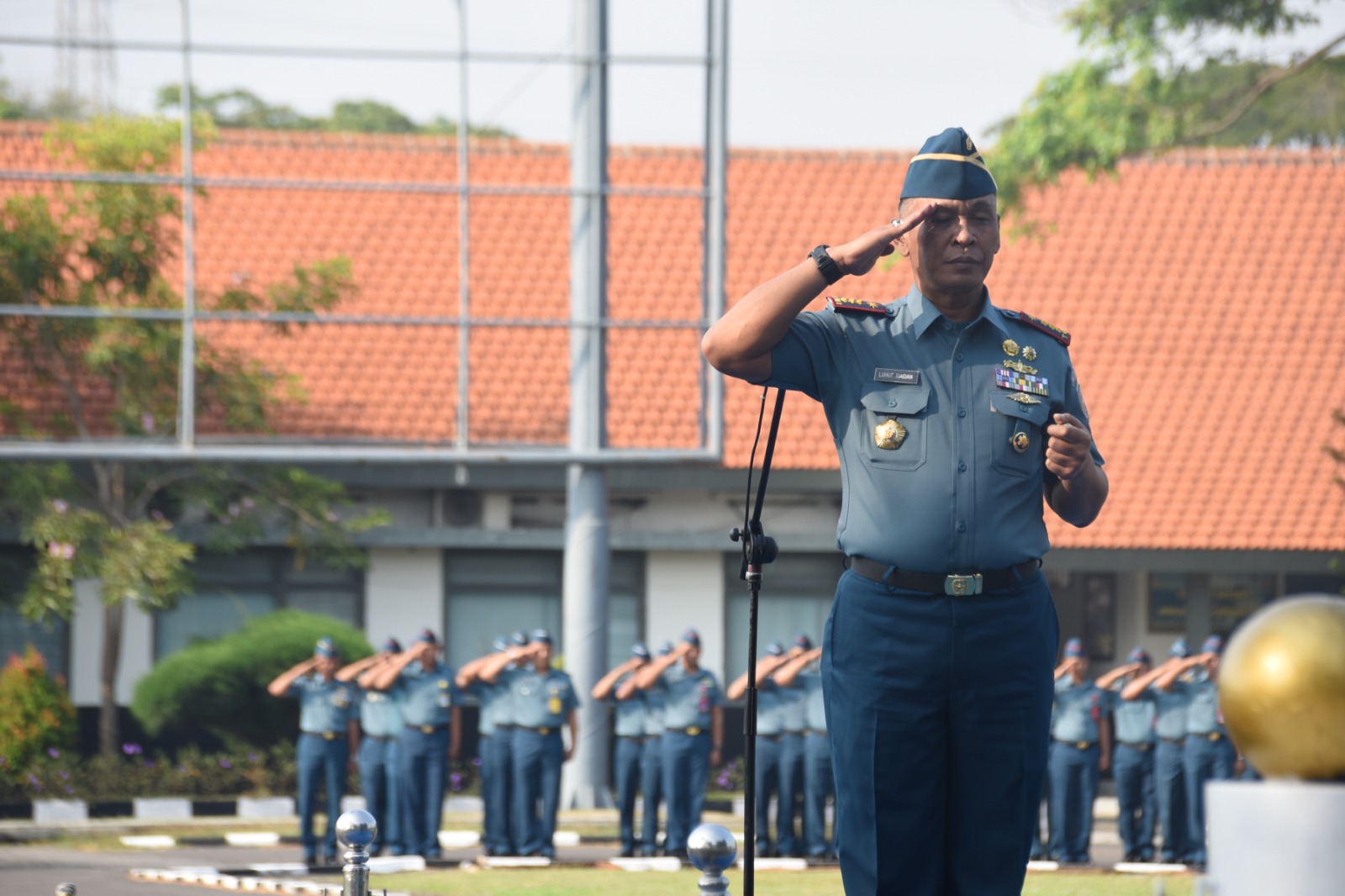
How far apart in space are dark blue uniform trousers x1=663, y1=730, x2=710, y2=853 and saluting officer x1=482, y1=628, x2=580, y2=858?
0.90 metres

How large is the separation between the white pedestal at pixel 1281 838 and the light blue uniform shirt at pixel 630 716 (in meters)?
13.9

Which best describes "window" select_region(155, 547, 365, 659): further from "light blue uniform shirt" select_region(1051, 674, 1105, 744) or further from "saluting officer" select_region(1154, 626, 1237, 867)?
"saluting officer" select_region(1154, 626, 1237, 867)

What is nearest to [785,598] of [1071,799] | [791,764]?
[791,764]

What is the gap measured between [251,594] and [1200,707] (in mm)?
10666

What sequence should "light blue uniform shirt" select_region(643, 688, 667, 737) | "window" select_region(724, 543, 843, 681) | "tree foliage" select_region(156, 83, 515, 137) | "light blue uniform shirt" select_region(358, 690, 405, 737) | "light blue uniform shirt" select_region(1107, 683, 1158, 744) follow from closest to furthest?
1. "light blue uniform shirt" select_region(358, 690, 405, 737)
2. "light blue uniform shirt" select_region(1107, 683, 1158, 744)
3. "light blue uniform shirt" select_region(643, 688, 667, 737)
4. "window" select_region(724, 543, 843, 681)
5. "tree foliage" select_region(156, 83, 515, 137)

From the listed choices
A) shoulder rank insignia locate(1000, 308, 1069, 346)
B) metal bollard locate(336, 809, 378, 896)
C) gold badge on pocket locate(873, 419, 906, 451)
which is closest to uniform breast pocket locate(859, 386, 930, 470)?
gold badge on pocket locate(873, 419, 906, 451)

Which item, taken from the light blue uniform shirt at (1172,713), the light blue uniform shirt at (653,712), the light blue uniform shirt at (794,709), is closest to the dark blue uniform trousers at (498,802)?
the light blue uniform shirt at (653,712)

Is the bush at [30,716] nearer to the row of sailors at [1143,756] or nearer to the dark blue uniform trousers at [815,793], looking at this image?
the dark blue uniform trousers at [815,793]

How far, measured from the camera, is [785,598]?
2095 centimetres

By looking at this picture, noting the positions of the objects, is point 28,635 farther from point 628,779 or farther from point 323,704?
point 628,779

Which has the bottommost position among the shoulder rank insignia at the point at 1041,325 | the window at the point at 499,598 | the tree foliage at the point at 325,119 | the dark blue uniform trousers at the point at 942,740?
the window at the point at 499,598

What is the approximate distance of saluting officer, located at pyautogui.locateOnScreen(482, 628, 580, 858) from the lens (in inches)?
603

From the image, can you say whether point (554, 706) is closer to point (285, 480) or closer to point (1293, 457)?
point (285, 480)

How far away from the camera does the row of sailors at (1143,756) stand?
15555 mm
